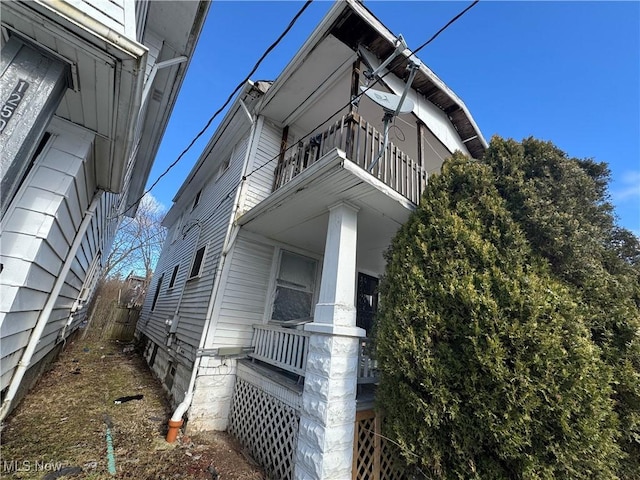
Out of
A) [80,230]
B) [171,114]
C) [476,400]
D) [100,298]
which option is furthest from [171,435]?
[100,298]

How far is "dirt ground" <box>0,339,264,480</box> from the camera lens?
10.3ft

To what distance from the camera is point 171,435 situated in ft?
13.1

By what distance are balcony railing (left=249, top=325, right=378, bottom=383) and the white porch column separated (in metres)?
0.57

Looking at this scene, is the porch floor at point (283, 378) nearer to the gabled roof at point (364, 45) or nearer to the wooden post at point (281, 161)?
the wooden post at point (281, 161)

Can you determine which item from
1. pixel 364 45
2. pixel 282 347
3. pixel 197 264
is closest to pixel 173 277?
pixel 197 264

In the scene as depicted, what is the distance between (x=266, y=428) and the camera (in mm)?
3816

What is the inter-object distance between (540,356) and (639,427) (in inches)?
58.5

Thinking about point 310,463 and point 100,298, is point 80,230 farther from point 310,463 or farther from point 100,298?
point 100,298

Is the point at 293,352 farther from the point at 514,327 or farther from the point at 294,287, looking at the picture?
the point at 514,327

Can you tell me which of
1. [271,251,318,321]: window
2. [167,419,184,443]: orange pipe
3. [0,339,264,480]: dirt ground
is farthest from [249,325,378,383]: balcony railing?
[167,419,184,443]: orange pipe

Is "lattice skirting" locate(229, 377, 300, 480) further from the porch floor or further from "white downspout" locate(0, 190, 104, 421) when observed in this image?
"white downspout" locate(0, 190, 104, 421)

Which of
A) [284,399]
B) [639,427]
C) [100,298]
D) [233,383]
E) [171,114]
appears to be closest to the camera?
[639,427]

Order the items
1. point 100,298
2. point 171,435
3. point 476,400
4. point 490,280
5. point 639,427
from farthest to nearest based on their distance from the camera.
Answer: point 100,298
point 171,435
point 490,280
point 639,427
point 476,400

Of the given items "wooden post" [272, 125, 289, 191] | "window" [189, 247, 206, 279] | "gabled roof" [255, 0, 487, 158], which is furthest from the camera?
"window" [189, 247, 206, 279]
